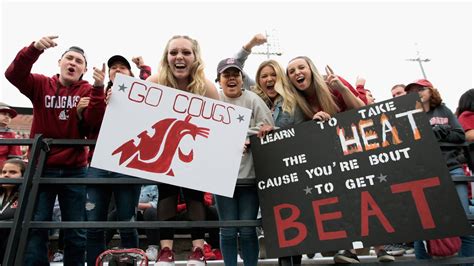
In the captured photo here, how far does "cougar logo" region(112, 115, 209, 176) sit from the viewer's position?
89.2 inches

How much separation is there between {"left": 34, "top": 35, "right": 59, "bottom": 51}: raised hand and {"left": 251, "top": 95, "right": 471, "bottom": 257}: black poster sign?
1.60 m

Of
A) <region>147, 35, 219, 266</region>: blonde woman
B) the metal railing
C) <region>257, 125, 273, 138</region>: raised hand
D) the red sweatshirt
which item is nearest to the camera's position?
the metal railing

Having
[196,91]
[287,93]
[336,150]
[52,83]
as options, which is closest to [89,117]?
[52,83]

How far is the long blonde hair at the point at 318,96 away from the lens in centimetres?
271

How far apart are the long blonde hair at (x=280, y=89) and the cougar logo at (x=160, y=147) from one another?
2.38 feet

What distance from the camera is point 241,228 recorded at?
99.5 inches

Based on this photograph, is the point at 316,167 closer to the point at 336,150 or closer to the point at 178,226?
the point at 336,150

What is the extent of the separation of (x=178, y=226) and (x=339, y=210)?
0.97 m

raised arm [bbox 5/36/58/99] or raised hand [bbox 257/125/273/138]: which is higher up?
raised arm [bbox 5/36/58/99]

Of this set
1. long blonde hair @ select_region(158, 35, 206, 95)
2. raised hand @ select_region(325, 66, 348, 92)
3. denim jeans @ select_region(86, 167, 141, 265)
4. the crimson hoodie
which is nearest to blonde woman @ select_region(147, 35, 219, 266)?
long blonde hair @ select_region(158, 35, 206, 95)

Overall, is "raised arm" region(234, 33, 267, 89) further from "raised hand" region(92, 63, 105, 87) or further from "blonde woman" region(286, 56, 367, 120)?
"raised hand" region(92, 63, 105, 87)

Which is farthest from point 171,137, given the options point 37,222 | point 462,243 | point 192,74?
point 462,243

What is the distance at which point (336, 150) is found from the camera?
235 centimetres

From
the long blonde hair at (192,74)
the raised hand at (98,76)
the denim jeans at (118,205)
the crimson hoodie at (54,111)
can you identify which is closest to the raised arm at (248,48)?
the long blonde hair at (192,74)
